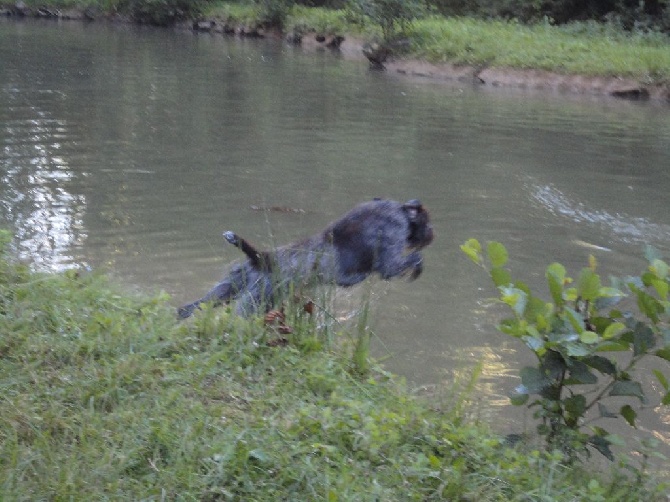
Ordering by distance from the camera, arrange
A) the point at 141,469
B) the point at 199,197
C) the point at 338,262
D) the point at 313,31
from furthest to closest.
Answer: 1. the point at 313,31
2. the point at 199,197
3. the point at 338,262
4. the point at 141,469

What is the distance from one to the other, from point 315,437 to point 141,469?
0.73 meters

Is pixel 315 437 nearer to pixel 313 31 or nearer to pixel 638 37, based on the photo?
pixel 638 37

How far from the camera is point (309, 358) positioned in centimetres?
481

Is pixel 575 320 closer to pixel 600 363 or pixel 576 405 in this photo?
pixel 600 363

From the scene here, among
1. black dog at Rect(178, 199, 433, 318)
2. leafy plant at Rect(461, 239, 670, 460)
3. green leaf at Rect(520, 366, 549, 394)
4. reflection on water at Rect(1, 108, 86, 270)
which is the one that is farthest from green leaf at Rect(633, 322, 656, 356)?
reflection on water at Rect(1, 108, 86, 270)

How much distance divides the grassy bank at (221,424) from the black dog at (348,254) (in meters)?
0.60

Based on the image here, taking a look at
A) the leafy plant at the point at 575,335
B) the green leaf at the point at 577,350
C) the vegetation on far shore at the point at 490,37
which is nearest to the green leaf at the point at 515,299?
the leafy plant at the point at 575,335

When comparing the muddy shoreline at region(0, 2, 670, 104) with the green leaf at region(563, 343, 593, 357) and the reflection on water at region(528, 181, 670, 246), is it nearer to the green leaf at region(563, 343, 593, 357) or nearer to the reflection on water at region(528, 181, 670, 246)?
the reflection on water at region(528, 181, 670, 246)

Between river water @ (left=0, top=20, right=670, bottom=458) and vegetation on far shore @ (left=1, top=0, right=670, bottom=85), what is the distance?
7.03ft

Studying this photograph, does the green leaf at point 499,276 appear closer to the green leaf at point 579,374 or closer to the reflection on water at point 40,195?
the green leaf at point 579,374

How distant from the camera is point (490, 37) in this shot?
86.7ft

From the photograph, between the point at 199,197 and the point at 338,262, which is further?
the point at 199,197

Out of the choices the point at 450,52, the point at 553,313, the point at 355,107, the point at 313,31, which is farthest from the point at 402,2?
the point at 553,313

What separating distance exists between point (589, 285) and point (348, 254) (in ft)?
7.68
